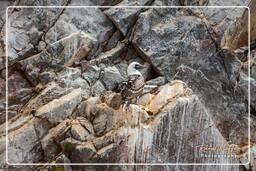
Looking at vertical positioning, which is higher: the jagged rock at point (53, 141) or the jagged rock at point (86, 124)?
the jagged rock at point (86, 124)

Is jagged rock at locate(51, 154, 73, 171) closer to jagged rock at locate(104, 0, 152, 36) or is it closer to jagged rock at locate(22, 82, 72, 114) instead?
jagged rock at locate(22, 82, 72, 114)

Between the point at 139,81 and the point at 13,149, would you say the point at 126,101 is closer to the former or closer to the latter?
the point at 139,81

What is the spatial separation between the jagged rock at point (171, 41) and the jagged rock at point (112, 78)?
0.79 m

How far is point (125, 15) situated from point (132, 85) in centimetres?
175

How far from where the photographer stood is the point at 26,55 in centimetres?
956

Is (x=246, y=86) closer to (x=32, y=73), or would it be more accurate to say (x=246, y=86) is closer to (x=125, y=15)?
(x=125, y=15)

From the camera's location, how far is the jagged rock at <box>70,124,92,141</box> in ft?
29.2

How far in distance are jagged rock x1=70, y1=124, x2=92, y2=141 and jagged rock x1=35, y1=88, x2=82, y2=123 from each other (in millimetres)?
402

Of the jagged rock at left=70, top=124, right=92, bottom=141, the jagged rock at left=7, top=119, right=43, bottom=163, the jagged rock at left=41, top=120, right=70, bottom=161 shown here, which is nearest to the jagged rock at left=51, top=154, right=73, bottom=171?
the jagged rock at left=41, top=120, right=70, bottom=161

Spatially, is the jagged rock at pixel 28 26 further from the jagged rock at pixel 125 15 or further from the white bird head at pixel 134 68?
the white bird head at pixel 134 68

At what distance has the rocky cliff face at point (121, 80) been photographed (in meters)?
8.86

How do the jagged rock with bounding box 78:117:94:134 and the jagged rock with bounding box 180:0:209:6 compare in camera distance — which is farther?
the jagged rock with bounding box 180:0:209:6

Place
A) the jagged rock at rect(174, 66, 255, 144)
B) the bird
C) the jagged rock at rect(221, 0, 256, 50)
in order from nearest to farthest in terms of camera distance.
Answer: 1. the bird
2. the jagged rock at rect(174, 66, 255, 144)
3. the jagged rock at rect(221, 0, 256, 50)

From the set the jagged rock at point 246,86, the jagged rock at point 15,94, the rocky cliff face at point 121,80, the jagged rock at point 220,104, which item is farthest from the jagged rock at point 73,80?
the jagged rock at point 246,86
